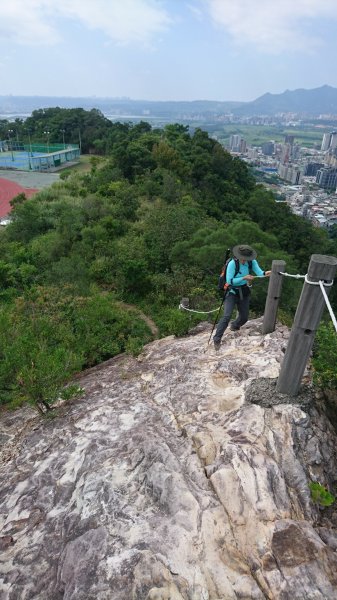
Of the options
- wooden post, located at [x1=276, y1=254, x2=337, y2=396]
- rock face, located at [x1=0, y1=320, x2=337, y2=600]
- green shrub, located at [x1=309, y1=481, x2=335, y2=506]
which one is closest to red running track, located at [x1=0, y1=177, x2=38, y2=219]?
rock face, located at [x1=0, y1=320, x2=337, y2=600]

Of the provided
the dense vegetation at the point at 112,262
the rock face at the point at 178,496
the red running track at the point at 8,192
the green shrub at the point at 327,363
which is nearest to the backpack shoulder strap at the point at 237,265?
the rock face at the point at 178,496

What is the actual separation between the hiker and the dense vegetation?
2.17 metres

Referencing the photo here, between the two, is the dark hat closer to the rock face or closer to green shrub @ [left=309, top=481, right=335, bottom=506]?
the rock face

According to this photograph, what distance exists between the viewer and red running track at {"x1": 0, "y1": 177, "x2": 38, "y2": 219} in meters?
30.4

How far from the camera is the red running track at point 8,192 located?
30.4 meters

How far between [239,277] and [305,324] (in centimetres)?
198

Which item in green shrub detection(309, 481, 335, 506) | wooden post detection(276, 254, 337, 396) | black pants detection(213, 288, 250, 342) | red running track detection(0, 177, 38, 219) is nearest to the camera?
green shrub detection(309, 481, 335, 506)

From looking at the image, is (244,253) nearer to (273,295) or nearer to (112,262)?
(273,295)

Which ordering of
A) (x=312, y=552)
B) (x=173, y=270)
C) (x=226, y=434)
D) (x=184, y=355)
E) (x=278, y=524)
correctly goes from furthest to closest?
(x=173, y=270) → (x=184, y=355) → (x=226, y=434) → (x=278, y=524) → (x=312, y=552)

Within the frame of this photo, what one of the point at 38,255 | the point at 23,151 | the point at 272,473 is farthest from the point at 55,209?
the point at 23,151

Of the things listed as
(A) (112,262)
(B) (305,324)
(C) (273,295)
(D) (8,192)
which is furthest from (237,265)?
(D) (8,192)

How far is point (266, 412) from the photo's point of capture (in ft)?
14.6

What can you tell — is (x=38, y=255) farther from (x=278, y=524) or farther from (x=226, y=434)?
(x=278, y=524)

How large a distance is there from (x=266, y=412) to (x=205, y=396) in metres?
1.00
